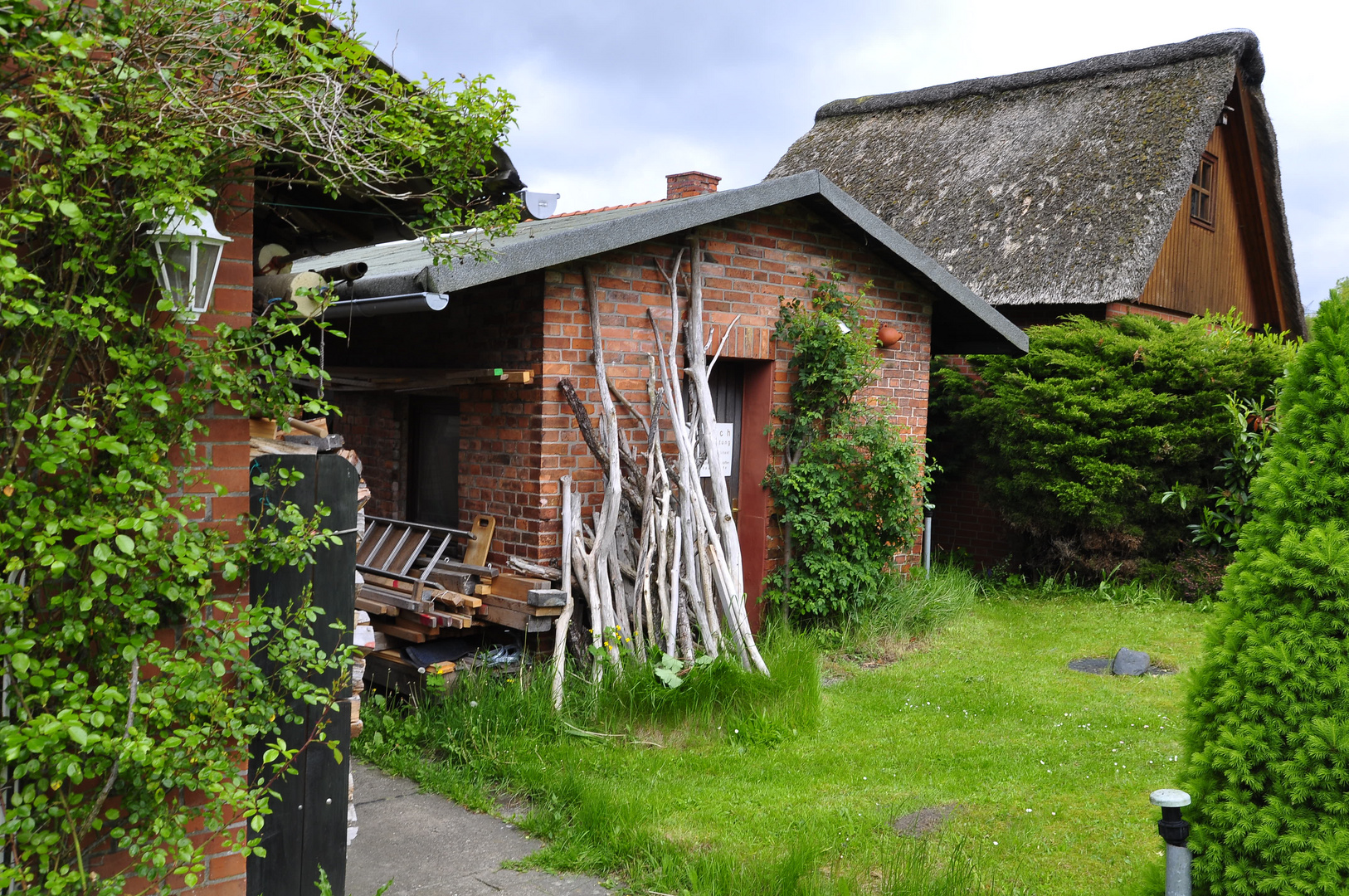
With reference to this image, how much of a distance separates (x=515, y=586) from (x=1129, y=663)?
4.50m

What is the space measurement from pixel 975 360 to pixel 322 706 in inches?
358

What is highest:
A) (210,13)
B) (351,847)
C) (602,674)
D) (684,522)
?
(210,13)

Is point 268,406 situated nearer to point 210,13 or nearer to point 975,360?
point 210,13

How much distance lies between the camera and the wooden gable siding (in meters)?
12.1

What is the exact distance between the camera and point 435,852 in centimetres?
440

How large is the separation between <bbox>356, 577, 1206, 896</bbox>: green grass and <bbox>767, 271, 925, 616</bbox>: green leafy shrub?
798 mm

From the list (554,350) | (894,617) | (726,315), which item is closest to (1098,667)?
(894,617)

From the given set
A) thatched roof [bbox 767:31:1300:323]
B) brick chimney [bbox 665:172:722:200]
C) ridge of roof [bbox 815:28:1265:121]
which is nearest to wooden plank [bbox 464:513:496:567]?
brick chimney [bbox 665:172:722:200]

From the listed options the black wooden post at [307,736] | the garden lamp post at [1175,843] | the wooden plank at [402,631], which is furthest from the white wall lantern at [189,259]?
the wooden plank at [402,631]

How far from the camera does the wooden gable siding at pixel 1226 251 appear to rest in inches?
476

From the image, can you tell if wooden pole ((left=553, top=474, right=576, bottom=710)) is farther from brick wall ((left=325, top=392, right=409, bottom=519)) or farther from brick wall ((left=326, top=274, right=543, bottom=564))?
brick wall ((left=325, top=392, right=409, bottom=519))

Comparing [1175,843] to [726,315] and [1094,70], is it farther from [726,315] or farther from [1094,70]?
[1094,70]

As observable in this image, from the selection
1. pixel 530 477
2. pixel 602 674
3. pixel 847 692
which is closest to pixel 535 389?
pixel 530 477

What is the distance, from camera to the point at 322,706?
11.4 ft
